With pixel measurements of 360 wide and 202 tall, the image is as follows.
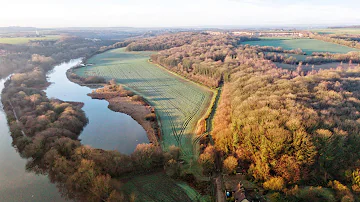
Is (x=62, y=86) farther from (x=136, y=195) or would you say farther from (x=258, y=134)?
(x=258, y=134)

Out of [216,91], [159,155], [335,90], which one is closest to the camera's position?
[159,155]

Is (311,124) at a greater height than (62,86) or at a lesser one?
greater

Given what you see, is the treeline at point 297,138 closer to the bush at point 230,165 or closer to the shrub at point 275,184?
the shrub at point 275,184

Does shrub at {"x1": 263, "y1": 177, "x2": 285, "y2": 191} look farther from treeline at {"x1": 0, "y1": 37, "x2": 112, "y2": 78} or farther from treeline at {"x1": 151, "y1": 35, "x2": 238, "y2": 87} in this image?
treeline at {"x1": 0, "y1": 37, "x2": 112, "y2": 78}

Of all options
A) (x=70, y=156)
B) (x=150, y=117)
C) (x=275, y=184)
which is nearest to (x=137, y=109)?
(x=150, y=117)

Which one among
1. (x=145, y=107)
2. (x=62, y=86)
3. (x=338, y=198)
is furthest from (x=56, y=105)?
(x=338, y=198)
